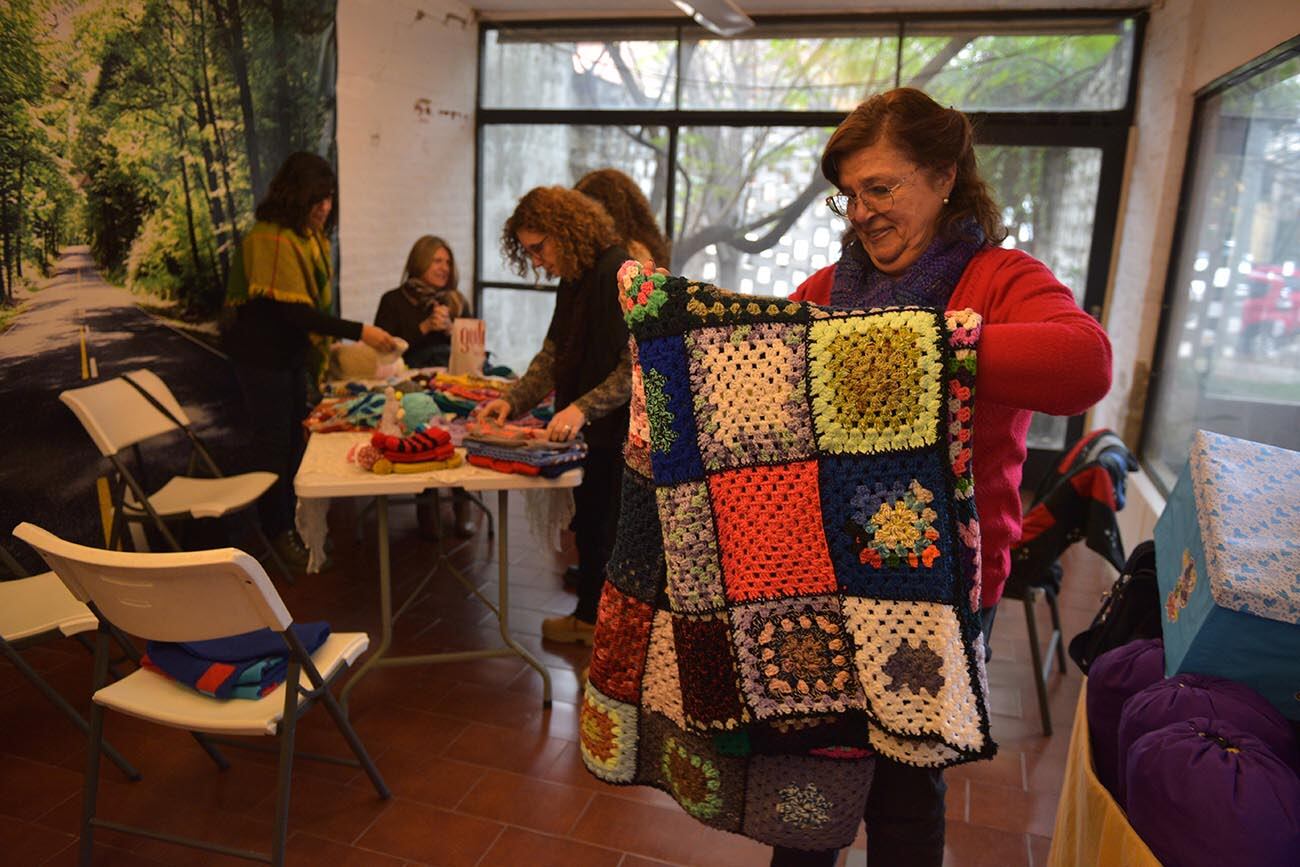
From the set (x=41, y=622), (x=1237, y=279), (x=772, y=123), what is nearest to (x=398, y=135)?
(x=772, y=123)

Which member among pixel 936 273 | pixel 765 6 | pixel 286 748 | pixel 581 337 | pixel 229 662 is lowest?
pixel 286 748

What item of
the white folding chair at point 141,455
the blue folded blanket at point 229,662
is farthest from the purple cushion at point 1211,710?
the white folding chair at point 141,455

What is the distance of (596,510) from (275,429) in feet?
5.56

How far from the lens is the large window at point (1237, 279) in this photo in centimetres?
283

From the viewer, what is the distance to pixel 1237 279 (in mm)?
3248

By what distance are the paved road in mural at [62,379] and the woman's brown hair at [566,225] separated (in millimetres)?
1681

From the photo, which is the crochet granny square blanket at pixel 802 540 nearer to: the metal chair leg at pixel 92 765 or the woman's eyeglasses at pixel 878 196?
the woman's eyeglasses at pixel 878 196

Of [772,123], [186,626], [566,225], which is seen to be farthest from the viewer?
[772,123]

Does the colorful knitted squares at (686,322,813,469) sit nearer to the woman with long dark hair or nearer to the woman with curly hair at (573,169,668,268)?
the woman with curly hair at (573,169,668,268)

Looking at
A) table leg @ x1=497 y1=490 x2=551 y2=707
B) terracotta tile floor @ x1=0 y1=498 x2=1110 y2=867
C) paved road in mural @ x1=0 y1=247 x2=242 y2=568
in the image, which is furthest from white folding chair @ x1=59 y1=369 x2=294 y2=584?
table leg @ x1=497 y1=490 x2=551 y2=707

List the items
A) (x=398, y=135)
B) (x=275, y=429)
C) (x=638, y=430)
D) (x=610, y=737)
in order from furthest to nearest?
(x=398, y=135) → (x=275, y=429) → (x=610, y=737) → (x=638, y=430)

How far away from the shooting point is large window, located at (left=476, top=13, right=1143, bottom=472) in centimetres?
511

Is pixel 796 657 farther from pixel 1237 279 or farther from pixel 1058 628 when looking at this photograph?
pixel 1237 279

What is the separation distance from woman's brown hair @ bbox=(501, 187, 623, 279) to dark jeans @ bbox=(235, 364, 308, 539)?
1678 mm
